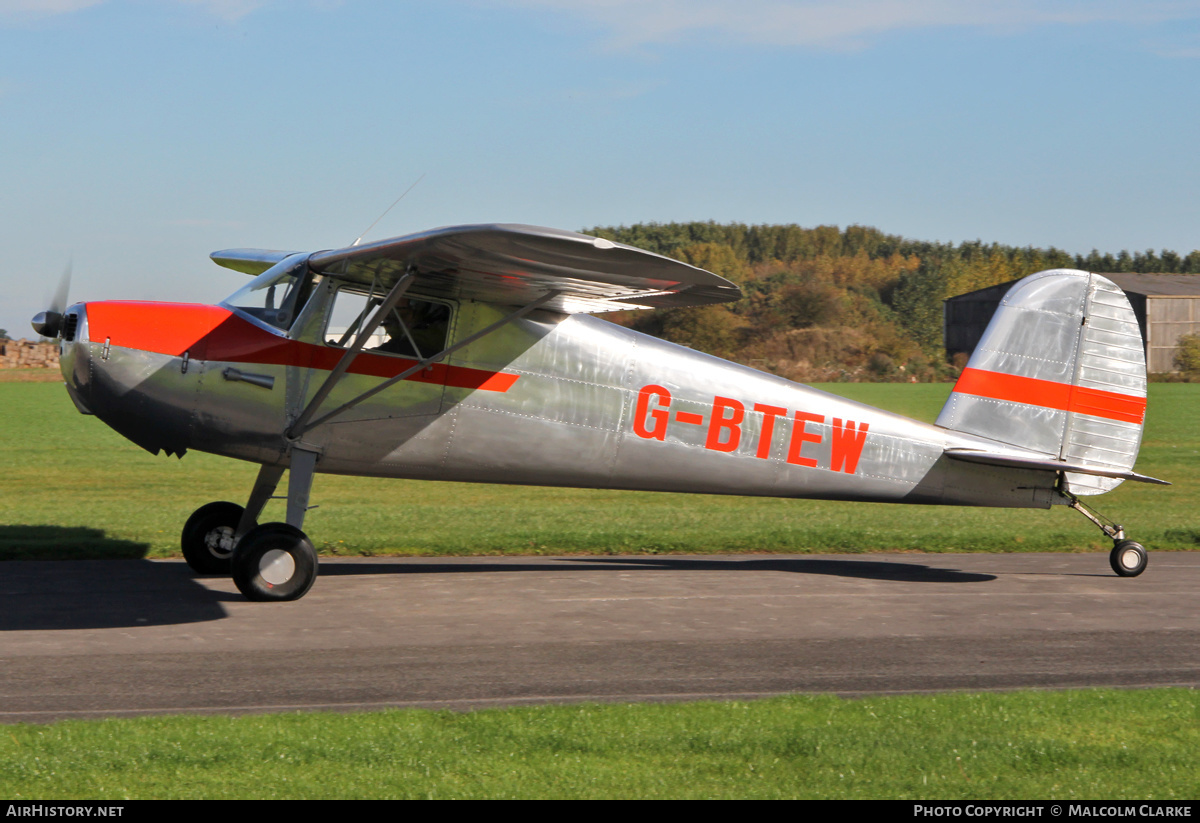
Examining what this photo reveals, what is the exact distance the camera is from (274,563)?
8266mm

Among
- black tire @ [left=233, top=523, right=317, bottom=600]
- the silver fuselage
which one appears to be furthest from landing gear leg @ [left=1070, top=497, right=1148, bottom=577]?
black tire @ [left=233, top=523, right=317, bottom=600]

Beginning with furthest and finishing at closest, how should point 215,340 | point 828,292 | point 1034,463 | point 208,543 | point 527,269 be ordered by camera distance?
point 828,292
point 1034,463
point 208,543
point 215,340
point 527,269

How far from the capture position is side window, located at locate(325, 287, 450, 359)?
8656 mm

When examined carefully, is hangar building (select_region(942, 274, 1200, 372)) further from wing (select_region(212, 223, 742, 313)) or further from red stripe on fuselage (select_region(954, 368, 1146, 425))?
wing (select_region(212, 223, 742, 313))

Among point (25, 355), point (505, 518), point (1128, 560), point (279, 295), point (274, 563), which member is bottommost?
point (505, 518)

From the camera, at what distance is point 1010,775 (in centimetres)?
451

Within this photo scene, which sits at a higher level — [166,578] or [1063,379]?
[1063,379]

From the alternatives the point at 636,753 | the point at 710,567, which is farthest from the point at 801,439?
the point at 636,753

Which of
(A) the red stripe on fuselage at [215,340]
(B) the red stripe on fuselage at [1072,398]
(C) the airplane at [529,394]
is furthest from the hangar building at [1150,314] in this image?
(A) the red stripe on fuselage at [215,340]

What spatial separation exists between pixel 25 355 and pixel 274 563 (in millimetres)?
70001

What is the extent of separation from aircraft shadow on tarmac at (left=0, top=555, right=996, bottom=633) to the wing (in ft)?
8.97

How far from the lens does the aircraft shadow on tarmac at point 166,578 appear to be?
25.3 feet

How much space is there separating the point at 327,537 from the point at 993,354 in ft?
23.7

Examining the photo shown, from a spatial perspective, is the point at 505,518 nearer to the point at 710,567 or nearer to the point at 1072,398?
the point at 710,567
